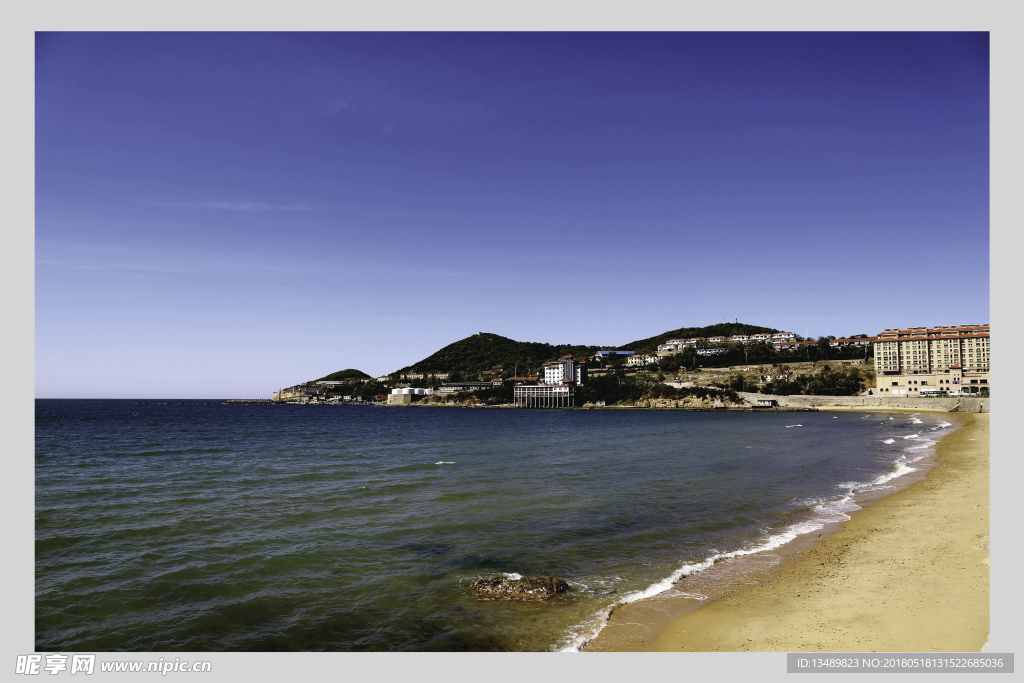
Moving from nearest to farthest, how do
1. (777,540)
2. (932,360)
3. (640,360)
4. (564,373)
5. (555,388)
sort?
(777,540) → (932,360) → (555,388) → (564,373) → (640,360)

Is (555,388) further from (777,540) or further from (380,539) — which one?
(380,539)

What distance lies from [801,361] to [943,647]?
451ft

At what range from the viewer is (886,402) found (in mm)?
86688

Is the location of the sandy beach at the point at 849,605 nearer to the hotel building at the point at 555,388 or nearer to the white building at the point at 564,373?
the hotel building at the point at 555,388

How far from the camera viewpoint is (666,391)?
113688 millimetres

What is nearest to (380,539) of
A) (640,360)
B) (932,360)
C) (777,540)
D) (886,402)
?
(777,540)

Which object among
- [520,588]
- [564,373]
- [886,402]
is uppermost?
[564,373]

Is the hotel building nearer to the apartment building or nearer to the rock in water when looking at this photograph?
the apartment building

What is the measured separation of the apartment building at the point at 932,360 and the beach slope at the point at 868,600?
101528 millimetres

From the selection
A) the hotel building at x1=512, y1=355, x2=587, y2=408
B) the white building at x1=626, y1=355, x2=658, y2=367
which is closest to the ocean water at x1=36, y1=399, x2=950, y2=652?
the hotel building at x1=512, y1=355, x2=587, y2=408

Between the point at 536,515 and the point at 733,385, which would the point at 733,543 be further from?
the point at 733,385

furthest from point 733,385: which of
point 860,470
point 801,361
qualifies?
point 860,470

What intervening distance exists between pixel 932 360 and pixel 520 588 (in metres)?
122

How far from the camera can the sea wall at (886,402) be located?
72.9m
